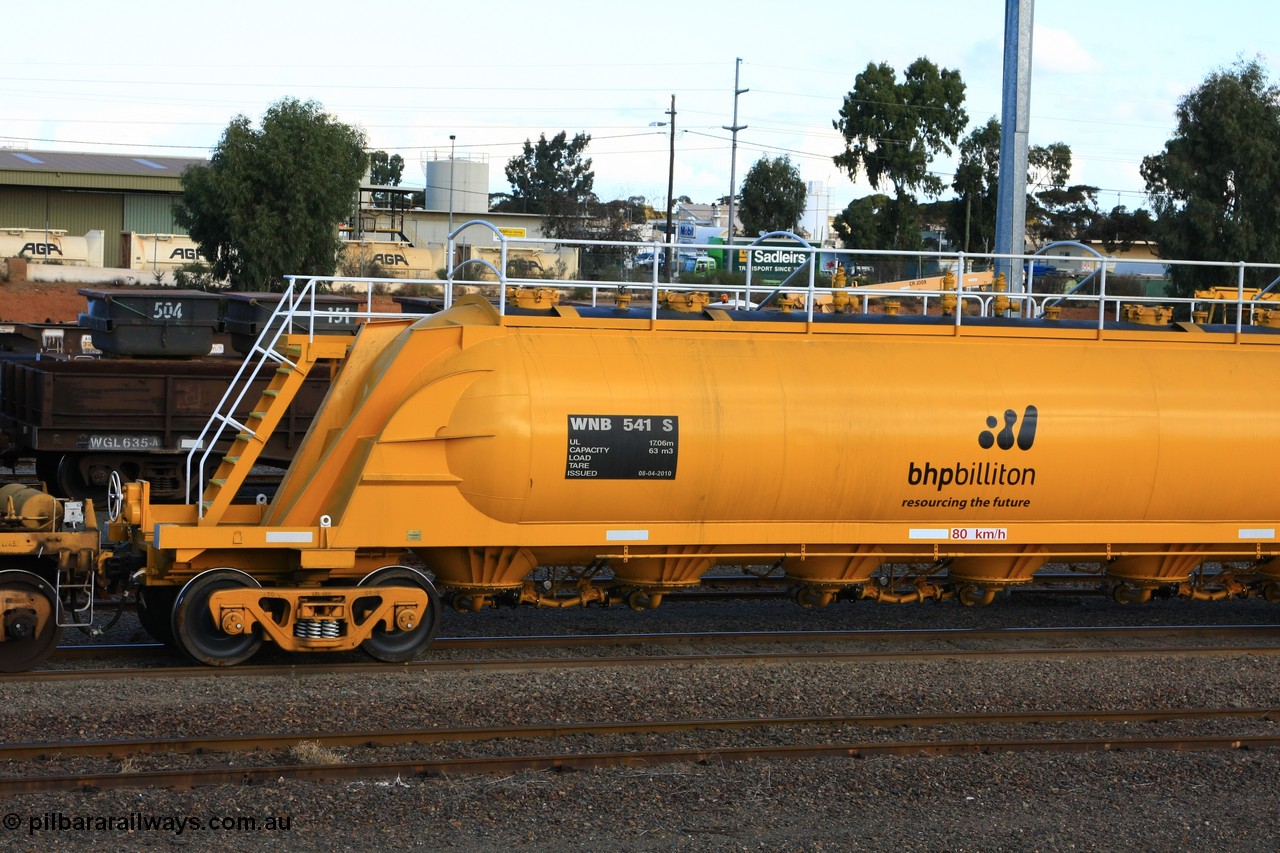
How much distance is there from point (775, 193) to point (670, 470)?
61870 mm

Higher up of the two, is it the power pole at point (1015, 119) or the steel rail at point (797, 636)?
the power pole at point (1015, 119)

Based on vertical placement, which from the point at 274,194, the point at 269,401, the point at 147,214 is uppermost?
the point at 147,214

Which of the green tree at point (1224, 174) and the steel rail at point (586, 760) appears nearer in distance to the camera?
the steel rail at point (586, 760)

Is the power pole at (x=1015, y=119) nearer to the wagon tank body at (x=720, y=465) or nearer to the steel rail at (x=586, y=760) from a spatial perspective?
the wagon tank body at (x=720, y=465)

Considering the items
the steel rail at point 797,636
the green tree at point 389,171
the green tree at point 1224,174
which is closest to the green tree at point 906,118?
the green tree at point 1224,174

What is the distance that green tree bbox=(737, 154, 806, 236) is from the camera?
71.5 m

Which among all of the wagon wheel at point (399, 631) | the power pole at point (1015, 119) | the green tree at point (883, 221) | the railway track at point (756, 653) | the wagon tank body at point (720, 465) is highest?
the green tree at point (883, 221)

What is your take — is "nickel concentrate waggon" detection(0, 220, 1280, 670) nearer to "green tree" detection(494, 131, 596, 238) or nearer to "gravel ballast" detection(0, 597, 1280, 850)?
"gravel ballast" detection(0, 597, 1280, 850)

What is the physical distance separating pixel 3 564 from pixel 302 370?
2.87 m

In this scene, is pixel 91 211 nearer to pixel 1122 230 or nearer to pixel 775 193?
pixel 775 193

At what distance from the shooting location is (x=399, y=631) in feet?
37.8

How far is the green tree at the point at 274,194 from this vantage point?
156 ft

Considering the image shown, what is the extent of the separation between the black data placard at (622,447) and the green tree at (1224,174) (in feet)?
122

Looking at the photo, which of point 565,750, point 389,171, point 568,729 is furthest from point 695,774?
point 389,171
